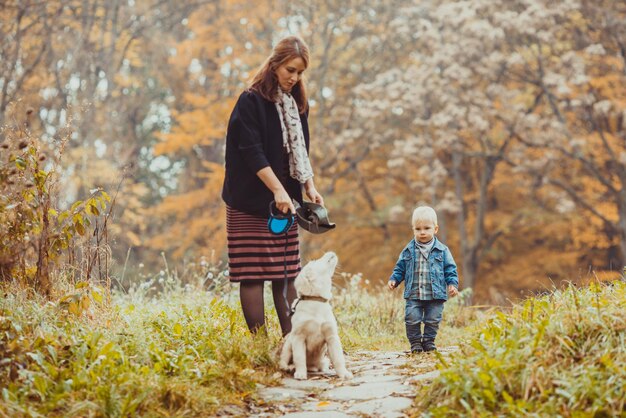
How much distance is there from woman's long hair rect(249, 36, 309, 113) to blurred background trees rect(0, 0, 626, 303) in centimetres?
897

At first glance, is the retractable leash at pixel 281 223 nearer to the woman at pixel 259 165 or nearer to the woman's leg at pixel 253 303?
the woman at pixel 259 165

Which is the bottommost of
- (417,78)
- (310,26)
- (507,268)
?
(507,268)

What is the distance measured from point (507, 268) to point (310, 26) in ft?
24.5

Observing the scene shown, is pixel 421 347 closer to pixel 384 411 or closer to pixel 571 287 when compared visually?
pixel 571 287

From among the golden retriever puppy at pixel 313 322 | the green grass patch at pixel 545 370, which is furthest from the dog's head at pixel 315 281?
the green grass patch at pixel 545 370

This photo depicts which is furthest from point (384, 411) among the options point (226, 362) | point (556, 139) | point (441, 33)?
point (441, 33)

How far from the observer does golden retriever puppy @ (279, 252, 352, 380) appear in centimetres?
404

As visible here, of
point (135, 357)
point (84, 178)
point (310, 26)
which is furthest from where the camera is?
point (310, 26)

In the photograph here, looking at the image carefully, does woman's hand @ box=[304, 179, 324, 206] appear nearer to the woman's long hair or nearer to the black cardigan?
the black cardigan

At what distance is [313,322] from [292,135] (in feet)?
4.01

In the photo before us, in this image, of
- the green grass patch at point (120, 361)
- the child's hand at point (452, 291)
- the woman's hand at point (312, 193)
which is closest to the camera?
the green grass patch at point (120, 361)

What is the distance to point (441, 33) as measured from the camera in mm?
16062

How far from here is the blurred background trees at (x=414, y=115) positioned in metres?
14.5

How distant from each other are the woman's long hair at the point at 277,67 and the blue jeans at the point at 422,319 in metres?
1.66
